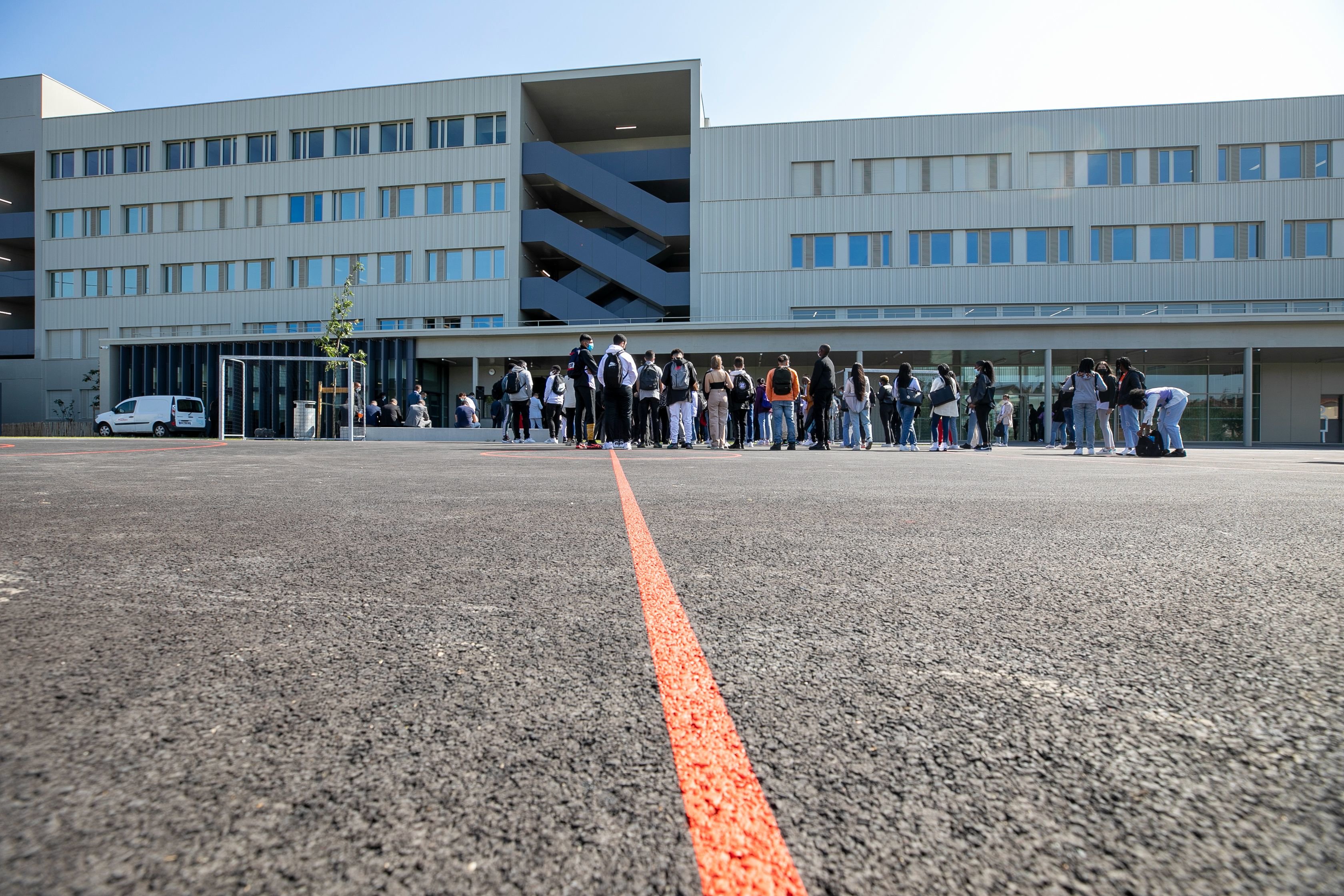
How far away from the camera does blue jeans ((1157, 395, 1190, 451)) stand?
43.7 feet

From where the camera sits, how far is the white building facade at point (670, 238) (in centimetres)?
3106

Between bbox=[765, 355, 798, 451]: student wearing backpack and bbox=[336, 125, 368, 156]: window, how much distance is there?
31.1 meters

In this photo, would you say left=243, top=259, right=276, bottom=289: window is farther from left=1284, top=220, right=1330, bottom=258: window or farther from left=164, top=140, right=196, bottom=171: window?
left=1284, top=220, right=1330, bottom=258: window

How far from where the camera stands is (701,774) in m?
1.17

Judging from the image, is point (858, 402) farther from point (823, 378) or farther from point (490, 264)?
point (490, 264)

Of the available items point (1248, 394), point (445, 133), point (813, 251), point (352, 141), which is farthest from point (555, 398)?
point (352, 141)

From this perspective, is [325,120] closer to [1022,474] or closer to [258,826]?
[1022,474]

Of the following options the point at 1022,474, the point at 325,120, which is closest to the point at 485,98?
the point at 325,120

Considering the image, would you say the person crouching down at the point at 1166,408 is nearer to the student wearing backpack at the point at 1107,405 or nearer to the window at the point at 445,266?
the student wearing backpack at the point at 1107,405

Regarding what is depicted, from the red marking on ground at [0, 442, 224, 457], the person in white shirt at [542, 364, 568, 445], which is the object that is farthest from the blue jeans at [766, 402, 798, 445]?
the red marking on ground at [0, 442, 224, 457]

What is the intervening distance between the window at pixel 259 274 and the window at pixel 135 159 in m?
8.72

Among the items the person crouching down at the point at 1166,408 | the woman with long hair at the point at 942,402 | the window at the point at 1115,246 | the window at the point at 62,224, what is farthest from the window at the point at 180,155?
the person crouching down at the point at 1166,408

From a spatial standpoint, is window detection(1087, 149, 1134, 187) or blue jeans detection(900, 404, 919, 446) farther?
window detection(1087, 149, 1134, 187)

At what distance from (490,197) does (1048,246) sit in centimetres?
2568
